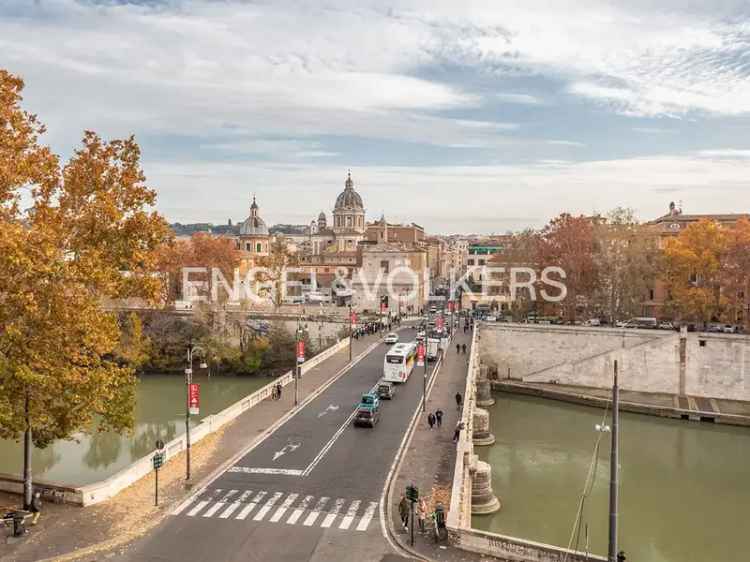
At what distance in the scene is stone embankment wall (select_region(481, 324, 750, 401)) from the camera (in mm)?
45344

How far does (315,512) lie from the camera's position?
1917 centimetres

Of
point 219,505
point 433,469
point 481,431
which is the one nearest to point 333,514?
point 219,505

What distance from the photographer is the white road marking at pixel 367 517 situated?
59.7 feet

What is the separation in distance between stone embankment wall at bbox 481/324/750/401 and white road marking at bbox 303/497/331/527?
3317 cm

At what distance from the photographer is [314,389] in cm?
3462

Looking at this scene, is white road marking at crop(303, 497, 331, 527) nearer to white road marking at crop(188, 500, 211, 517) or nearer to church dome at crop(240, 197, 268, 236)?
white road marking at crop(188, 500, 211, 517)

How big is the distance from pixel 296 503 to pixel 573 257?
123 feet

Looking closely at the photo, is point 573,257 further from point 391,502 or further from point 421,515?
point 421,515

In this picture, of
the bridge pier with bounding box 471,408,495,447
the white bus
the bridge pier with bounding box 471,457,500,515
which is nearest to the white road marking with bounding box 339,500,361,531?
the bridge pier with bounding box 471,457,500,515

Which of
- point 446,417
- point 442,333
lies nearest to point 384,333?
point 442,333

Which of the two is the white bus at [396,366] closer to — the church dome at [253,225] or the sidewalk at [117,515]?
the sidewalk at [117,515]

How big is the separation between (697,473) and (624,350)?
16199 mm

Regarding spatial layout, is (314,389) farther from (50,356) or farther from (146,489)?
(50,356)

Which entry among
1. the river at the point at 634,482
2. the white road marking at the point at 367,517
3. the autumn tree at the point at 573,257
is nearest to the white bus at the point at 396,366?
the river at the point at 634,482
